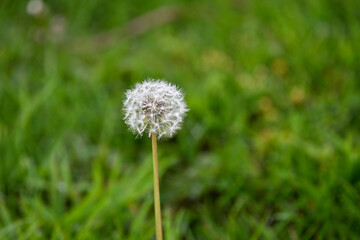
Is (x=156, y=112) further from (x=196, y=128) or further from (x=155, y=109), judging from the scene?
(x=196, y=128)

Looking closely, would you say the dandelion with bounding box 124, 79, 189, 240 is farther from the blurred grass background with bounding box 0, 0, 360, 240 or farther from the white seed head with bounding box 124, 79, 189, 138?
the blurred grass background with bounding box 0, 0, 360, 240

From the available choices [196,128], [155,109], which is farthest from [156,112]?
[196,128]

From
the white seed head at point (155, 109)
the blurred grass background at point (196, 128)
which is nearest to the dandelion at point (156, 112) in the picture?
the white seed head at point (155, 109)

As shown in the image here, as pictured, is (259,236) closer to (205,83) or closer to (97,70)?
(205,83)

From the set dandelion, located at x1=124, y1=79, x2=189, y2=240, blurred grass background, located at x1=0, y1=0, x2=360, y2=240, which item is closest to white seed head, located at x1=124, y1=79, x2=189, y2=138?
dandelion, located at x1=124, y1=79, x2=189, y2=240

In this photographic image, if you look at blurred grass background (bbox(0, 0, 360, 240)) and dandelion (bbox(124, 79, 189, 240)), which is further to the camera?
blurred grass background (bbox(0, 0, 360, 240))

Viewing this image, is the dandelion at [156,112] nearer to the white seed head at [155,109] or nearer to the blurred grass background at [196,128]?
the white seed head at [155,109]
